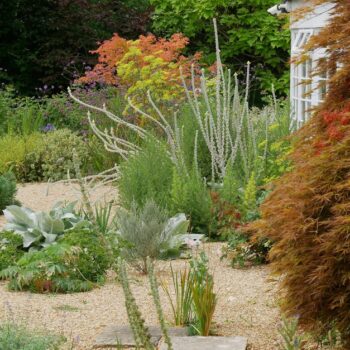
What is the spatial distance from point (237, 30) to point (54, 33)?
13.1ft

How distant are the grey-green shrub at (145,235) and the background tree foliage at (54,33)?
1204 centimetres

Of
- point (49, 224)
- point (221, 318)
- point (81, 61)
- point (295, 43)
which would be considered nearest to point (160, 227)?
point (49, 224)

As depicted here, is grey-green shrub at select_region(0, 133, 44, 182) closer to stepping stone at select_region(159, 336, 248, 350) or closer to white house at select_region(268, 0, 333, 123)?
white house at select_region(268, 0, 333, 123)

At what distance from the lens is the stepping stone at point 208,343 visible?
4742mm

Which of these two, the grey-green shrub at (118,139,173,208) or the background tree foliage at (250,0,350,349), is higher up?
the background tree foliage at (250,0,350,349)

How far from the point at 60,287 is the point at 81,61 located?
13500 mm

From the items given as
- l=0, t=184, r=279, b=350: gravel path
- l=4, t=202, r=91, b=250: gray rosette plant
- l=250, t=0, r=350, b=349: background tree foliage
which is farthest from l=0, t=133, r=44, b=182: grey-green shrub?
Result: l=250, t=0, r=350, b=349: background tree foliage

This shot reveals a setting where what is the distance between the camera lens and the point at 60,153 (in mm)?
13008

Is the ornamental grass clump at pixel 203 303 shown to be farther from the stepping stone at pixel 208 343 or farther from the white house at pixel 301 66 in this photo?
the white house at pixel 301 66

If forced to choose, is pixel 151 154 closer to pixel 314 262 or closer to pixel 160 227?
pixel 160 227

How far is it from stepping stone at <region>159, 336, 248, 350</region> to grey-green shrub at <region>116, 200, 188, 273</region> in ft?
6.87

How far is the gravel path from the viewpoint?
17.3ft

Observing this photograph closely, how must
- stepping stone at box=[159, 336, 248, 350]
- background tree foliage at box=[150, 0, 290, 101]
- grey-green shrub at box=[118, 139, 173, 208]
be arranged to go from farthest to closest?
background tree foliage at box=[150, 0, 290, 101] → grey-green shrub at box=[118, 139, 173, 208] → stepping stone at box=[159, 336, 248, 350]

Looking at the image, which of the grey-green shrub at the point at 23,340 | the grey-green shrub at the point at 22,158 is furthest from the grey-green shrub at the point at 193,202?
the grey-green shrub at the point at 22,158
